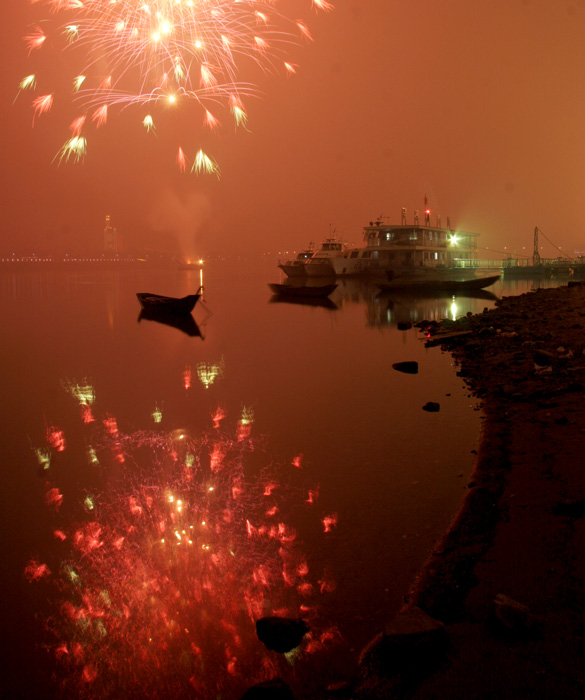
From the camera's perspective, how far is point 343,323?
29.0m

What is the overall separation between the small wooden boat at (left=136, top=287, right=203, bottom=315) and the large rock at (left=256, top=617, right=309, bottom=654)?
28.4 m

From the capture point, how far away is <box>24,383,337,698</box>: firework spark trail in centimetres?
416

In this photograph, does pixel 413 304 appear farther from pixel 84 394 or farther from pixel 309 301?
pixel 84 394

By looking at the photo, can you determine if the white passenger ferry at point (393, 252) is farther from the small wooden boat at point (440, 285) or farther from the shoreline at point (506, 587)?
the shoreline at point (506, 587)

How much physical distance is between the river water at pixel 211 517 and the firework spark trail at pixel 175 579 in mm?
18

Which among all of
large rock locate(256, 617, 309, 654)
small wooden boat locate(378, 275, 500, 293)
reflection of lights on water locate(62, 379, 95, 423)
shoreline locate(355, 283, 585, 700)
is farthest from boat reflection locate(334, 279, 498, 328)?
large rock locate(256, 617, 309, 654)

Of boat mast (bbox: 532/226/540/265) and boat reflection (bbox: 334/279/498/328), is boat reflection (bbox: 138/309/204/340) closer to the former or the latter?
boat reflection (bbox: 334/279/498/328)

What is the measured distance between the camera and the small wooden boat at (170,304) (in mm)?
32312

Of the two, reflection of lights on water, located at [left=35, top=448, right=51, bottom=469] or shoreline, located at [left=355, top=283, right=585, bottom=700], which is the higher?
shoreline, located at [left=355, top=283, right=585, bottom=700]

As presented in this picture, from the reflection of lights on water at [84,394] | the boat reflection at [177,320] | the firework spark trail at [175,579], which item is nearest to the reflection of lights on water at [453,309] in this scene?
the boat reflection at [177,320]

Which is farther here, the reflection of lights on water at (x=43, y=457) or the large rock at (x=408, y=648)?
the reflection of lights on water at (x=43, y=457)

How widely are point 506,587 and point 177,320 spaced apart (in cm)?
2976

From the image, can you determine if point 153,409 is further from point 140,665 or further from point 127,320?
point 127,320

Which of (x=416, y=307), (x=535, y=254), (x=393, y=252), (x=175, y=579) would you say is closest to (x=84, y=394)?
(x=175, y=579)
